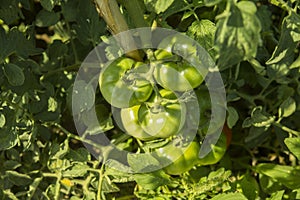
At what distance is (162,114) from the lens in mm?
1135

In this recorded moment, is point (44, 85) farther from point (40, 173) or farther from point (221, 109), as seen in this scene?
point (221, 109)

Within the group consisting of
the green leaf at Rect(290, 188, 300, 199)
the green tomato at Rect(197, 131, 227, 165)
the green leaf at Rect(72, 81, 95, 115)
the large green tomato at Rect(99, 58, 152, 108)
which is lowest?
the green leaf at Rect(290, 188, 300, 199)

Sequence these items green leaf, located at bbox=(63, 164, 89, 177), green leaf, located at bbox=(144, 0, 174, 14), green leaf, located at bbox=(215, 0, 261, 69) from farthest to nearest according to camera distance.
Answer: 1. green leaf, located at bbox=(63, 164, 89, 177)
2. green leaf, located at bbox=(144, 0, 174, 14)
3. green leaf, located at bbox=(215, 0, 261, 69)

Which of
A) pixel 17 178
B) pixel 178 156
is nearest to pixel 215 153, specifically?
pixel 178 156

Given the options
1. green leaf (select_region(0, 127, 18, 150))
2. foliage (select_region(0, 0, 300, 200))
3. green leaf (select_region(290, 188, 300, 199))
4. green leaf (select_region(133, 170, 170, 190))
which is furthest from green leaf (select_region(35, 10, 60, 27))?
green leaf (select_region(290, 188, 300, 199))

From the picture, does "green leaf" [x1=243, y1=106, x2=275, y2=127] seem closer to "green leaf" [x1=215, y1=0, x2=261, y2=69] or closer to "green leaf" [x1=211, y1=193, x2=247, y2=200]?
"green leaf" [x1=211, y1=193, x2=247, y2=200]

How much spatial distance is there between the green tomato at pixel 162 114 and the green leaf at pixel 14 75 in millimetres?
232

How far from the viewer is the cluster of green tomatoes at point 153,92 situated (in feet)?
3.63

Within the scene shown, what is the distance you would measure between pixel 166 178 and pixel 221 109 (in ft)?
0.60

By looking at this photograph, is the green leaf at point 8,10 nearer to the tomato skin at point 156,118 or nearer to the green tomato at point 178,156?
the tomato skin at point 156,118

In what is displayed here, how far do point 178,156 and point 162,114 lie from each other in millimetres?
160

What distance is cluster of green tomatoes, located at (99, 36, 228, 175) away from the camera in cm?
111

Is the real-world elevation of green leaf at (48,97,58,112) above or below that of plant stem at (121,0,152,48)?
below

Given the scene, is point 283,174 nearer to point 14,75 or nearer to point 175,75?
point 175,75
